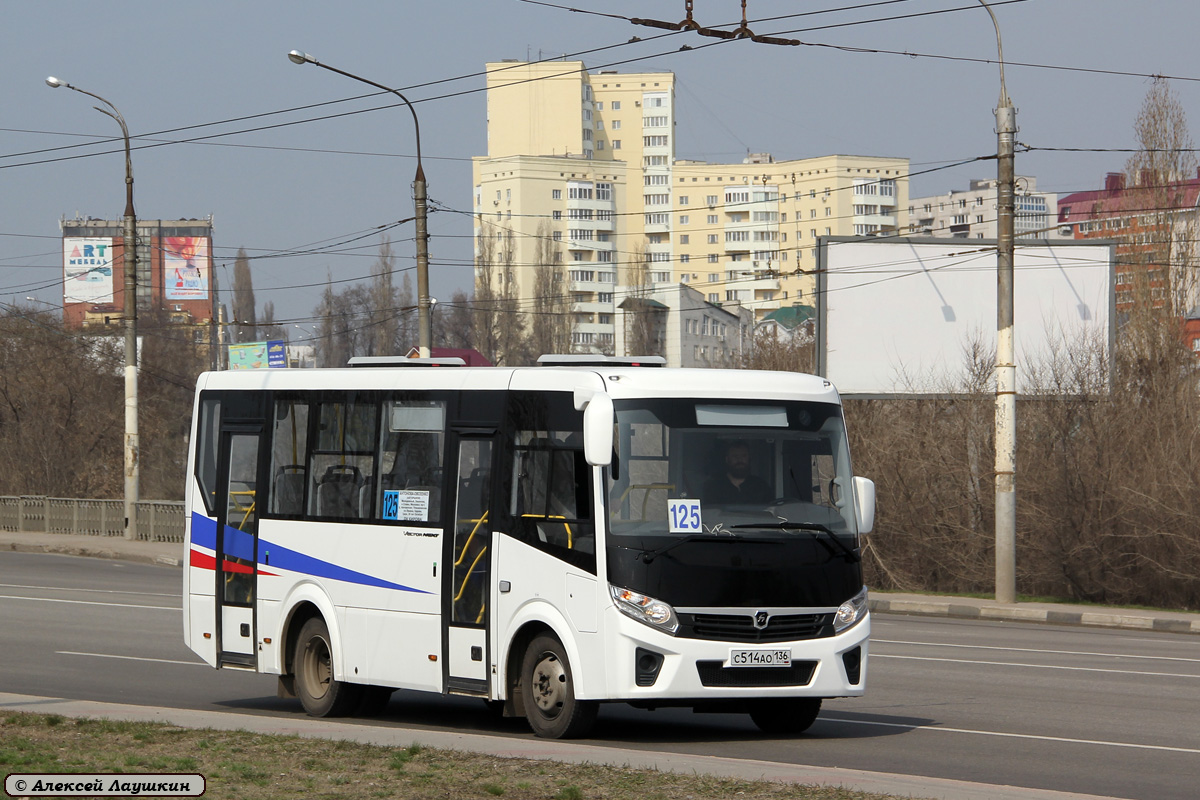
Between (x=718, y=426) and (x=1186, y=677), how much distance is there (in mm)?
7059

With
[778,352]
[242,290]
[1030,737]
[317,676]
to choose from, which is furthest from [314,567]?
[242,290]

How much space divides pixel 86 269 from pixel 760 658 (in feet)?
469

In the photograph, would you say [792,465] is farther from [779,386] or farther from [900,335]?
[900,335]

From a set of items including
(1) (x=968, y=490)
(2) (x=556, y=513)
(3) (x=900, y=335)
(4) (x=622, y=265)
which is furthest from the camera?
(4) (x=622, y=265)

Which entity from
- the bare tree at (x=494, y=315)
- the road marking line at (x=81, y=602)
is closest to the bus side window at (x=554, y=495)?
the road marking line at (x=81, y=602)

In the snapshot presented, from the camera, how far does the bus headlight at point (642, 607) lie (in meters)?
10.0

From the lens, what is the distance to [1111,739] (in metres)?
10.8

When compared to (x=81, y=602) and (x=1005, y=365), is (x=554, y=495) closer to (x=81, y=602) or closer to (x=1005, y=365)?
(x=1005, y=365)

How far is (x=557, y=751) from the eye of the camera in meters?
9.43

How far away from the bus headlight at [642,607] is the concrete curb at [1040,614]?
14229 mm

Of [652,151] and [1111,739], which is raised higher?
[652,151]

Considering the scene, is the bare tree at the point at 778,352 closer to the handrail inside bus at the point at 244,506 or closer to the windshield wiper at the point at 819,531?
the handrail inside bus at the point at 244,506

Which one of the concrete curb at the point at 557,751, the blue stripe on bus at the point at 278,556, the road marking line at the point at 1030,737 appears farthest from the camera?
the blue stripe on bus at the point at 278,556

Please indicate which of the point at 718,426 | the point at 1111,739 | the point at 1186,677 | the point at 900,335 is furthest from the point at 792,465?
the point at 900,335
